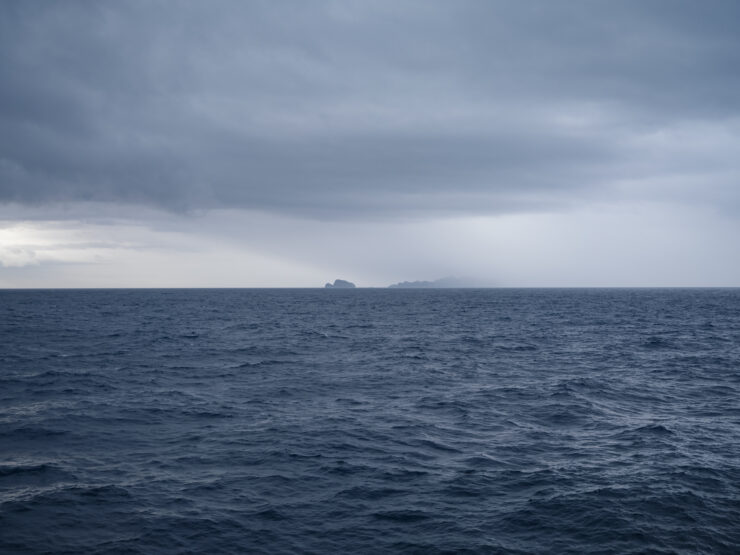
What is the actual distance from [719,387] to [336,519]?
30412 mm

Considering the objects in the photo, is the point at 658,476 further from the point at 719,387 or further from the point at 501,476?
the point at 719,387

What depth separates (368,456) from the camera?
2289 cm

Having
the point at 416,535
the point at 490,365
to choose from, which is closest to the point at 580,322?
the point at 490,365

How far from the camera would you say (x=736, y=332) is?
241ft

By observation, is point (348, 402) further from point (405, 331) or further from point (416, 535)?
point (405, 331)

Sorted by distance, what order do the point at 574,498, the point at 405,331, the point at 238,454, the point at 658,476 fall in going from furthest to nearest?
the point at 405,331
the point at 238,454
the point at 658,476
the point at 574,498

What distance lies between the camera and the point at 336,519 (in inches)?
672

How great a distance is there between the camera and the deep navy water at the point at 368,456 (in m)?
16.1

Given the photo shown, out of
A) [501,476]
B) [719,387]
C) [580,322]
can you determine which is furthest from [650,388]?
[580,322]

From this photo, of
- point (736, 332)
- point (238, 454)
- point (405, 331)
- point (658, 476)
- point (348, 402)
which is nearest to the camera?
point (658, 476)

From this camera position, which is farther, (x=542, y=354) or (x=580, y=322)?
(x=580, y=322)

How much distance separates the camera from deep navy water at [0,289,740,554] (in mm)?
16125

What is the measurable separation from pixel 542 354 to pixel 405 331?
2986 cm

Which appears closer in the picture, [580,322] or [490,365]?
[490,365]
